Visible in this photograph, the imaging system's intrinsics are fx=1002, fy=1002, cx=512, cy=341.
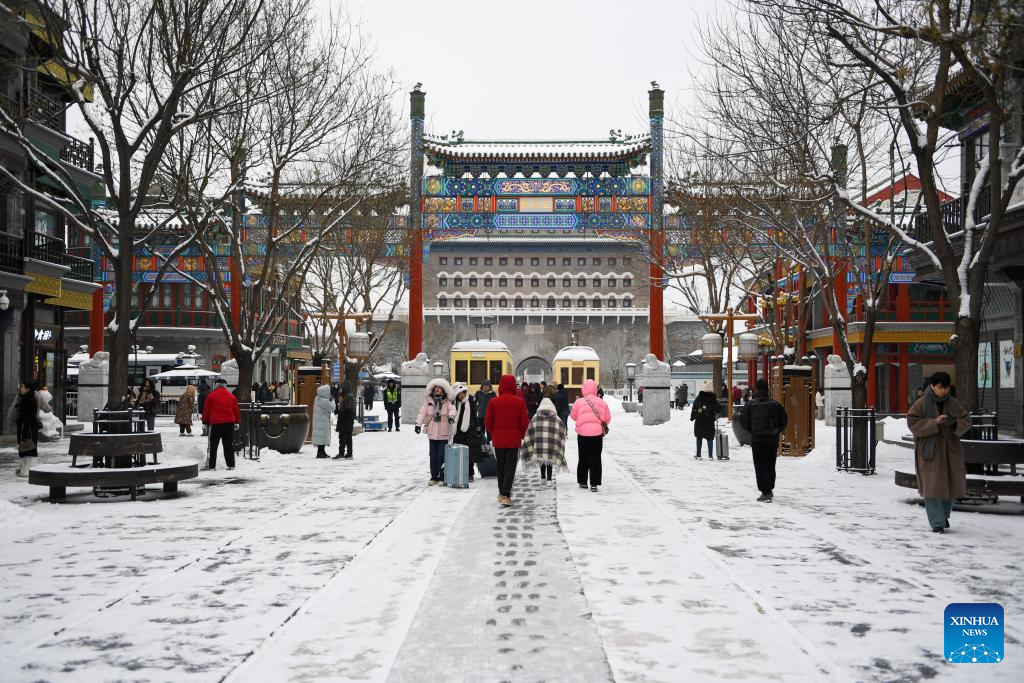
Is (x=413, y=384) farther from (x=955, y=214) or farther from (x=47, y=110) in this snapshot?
(x=955, y=214)

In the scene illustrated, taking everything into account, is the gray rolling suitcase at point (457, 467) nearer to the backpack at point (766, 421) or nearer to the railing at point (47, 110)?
the backpack at point (766, 421)

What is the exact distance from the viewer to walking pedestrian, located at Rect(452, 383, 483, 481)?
47.2 feet

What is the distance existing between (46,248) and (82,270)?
5.43m

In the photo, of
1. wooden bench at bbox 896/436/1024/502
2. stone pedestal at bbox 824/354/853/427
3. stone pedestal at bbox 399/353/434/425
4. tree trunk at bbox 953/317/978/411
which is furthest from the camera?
stone pedestal at bbox 399/353/434/425

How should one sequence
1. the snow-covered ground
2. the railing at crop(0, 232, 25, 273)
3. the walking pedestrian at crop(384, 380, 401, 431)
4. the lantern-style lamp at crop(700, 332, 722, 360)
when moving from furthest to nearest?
the lantern-style lamp at crop(700, 332, 722, 360) → the walking pedestrian at crop(384, 380, 401, 431) → the railing at crop(0, 232, 25, 273) → the snow-covered ground

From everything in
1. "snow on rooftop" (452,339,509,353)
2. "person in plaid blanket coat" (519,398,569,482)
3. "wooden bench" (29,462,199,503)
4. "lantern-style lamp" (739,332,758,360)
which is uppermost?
"snow on rooftop" (452,339,509,353)

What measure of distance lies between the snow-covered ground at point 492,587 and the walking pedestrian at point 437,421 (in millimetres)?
1593

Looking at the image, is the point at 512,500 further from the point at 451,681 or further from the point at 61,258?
the point at 61,258

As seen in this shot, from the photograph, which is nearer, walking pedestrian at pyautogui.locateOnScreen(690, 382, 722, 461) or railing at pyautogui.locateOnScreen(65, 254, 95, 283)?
walking pedestrian at pyautogui.locateOnScreen(690, 382, 722, 461)

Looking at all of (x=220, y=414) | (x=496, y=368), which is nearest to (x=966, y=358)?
(x=220, y=414)

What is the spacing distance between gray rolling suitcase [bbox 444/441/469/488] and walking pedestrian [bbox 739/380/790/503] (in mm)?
3934

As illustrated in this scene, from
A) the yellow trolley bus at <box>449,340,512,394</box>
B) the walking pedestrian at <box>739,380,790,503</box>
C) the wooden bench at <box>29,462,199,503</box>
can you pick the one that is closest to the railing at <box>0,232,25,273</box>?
the wooden bench at <box>29,462,199,503</box>

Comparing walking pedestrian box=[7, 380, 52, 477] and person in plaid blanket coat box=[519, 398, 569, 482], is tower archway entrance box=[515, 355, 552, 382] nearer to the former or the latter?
walking pedestrian box=[7, 380, 52, 477]

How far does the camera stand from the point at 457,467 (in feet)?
45.9
